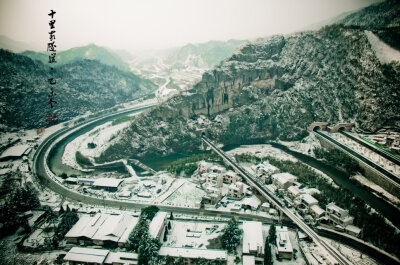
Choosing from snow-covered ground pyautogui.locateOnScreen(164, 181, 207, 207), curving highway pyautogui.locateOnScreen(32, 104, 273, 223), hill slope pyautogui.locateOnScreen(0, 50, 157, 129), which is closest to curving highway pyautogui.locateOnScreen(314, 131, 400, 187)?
curving highway pyautogui.locateOnScreen(32, 104, 273, 223)

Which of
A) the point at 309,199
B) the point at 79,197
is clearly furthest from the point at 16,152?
the point at 309,199

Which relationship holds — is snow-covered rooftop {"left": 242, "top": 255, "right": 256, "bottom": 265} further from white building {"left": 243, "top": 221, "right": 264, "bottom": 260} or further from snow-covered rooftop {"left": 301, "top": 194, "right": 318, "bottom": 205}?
snow-covered rooftop {"left": 301, "top": 194, "right": 318, "bottom": 205}

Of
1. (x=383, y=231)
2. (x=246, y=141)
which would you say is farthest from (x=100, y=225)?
(x=246, y=141)

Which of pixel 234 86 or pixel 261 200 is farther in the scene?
pixel 234 86

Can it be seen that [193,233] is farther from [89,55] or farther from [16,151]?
[89,55]

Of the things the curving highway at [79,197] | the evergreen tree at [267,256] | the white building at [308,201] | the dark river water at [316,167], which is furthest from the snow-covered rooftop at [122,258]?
the dark river water at [316,167]

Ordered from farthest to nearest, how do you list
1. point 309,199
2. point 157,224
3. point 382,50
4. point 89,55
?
point 89,55 → point 382,50 → point 309,199 → point 157,224

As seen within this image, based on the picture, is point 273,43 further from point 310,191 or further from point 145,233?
point 145,233
